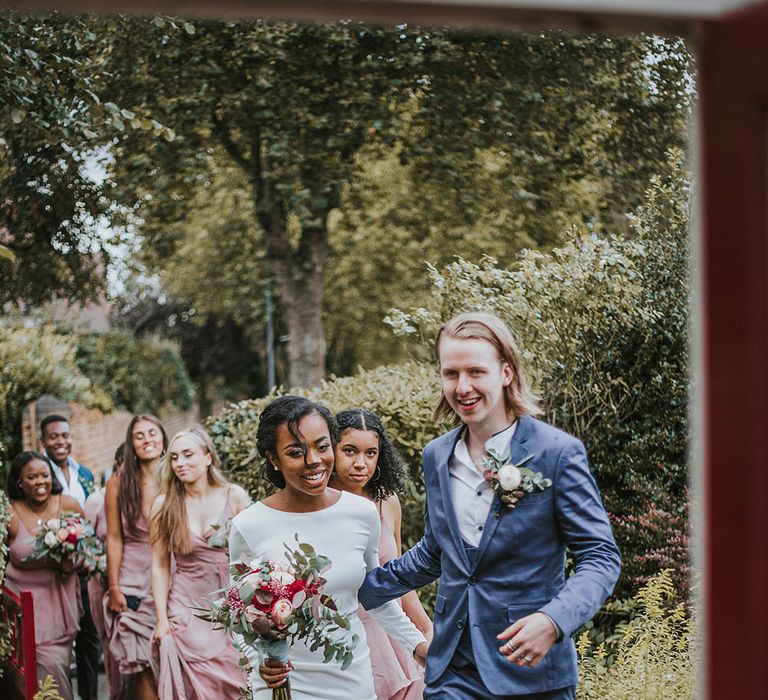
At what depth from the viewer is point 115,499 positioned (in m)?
7.38

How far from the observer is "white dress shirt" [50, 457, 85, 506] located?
848 centimetres

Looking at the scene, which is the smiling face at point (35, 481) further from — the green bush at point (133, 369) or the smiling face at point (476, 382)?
the green bush at point (133, 369)

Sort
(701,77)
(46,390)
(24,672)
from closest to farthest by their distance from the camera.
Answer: (701,77), (24,672), (46,390)

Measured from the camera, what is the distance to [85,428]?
583 inches

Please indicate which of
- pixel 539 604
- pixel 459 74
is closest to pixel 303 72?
pixel 459 74

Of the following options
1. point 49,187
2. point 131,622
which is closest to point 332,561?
point 131,622

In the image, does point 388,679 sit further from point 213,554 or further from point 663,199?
point 663,199

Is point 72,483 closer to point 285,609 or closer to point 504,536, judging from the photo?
point 285,609

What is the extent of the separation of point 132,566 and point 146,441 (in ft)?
3.01

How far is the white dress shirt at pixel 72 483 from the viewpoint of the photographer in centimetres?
848

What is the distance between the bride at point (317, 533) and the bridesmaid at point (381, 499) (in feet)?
2.19

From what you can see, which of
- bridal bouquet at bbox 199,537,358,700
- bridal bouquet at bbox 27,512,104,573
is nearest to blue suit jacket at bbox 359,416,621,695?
bridal bouquet at bbox 199,537,358,700

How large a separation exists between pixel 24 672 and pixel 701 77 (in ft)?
18.8

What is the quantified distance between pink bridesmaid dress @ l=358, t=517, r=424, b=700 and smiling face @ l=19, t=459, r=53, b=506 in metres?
3.46
